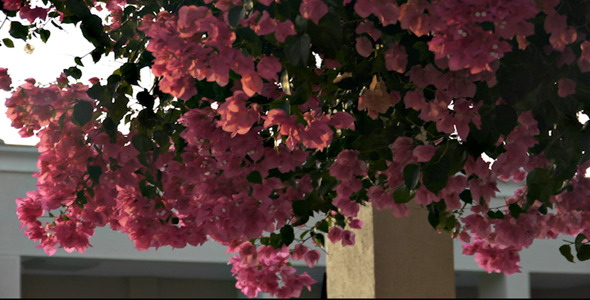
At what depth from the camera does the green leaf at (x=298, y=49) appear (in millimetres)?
1267

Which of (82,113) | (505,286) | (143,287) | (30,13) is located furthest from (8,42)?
(143,287)

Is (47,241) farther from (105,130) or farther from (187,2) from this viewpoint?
(187,2)

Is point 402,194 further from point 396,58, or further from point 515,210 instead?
point 515,210

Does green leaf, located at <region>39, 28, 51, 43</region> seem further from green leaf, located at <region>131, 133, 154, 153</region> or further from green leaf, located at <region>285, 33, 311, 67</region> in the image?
green leaf, located at <region>285, 33, 311, 67</region>

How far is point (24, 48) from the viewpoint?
7.20 ft

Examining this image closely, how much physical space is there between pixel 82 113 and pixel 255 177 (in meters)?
0.46

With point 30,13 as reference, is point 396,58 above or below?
below

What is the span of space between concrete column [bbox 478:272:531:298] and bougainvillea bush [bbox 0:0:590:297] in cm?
624

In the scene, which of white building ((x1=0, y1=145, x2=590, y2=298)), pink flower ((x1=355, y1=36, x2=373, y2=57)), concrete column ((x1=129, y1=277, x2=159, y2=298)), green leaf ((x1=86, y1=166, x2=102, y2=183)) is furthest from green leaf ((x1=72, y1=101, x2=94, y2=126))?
concrete column ((x1=129, y1=277, x2=159, y2=298))

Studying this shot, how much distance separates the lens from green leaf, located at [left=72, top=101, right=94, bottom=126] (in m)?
1.80

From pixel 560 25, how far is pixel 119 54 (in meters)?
1.13

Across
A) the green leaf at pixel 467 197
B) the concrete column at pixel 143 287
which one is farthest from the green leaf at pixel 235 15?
the concrete column at pixel 143 287

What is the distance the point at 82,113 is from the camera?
5.92 ft

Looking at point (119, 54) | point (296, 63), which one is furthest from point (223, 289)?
point (296, 63)
